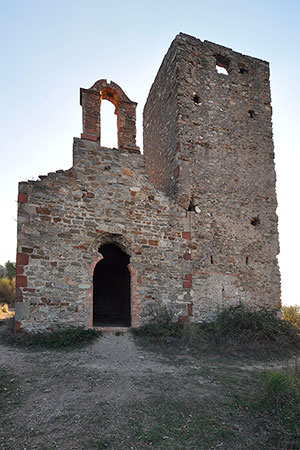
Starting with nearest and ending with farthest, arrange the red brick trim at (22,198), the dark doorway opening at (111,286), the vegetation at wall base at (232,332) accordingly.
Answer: the red brick trim at (22,198)
the vegetation at wall base at (232,332)
the dark doorway opening at (111,286)

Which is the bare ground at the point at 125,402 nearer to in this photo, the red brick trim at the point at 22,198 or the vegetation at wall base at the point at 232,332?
the vegetation at wall base at the point at 232,332

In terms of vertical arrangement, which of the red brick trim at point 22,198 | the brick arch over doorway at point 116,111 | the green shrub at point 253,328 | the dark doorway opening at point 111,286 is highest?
the brick arch over doorway at point 116,111

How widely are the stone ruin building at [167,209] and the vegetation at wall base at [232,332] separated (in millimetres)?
412

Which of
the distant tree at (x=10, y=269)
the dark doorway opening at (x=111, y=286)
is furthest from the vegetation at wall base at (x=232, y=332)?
the distant tree at (x=10, y=269)

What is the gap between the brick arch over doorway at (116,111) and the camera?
9.49 metres

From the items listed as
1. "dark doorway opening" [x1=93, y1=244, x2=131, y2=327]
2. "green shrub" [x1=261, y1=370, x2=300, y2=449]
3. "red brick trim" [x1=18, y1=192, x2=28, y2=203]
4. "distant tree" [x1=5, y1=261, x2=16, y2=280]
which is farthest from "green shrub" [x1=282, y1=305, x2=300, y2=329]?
"distant tree" [x1=5, y1=261, x2=16, y2=280]

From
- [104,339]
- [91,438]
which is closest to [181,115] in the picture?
[104,339]

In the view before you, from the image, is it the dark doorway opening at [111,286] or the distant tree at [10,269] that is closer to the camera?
the dark doorway opening at [111,286]

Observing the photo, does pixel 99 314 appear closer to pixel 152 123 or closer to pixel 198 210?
pixel 198 210

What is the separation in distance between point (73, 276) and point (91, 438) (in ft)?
15.6

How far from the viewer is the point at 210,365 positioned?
7113mm

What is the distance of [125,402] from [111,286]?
8227 mm

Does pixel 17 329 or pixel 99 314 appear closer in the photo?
pixel 17 329

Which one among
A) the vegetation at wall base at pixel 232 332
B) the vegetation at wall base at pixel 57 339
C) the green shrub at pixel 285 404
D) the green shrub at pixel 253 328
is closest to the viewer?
the green shrub at pixel 285 404
